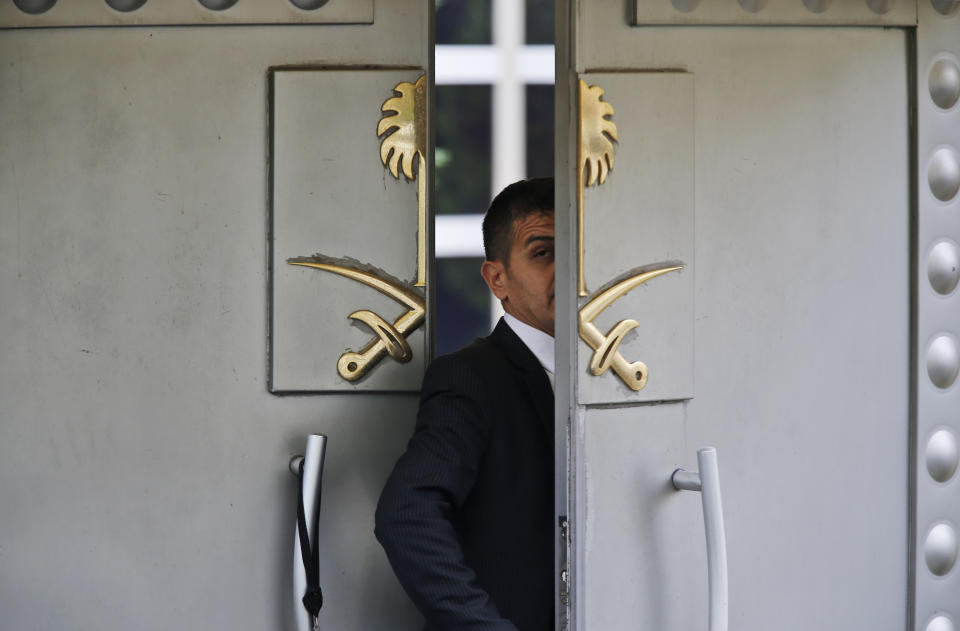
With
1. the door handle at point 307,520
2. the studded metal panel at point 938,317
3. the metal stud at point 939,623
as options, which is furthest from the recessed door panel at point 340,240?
the metal stud at point 939,623

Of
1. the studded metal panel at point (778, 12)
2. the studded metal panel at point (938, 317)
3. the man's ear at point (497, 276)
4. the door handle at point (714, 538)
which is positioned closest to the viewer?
the door handle at point (714, 538)

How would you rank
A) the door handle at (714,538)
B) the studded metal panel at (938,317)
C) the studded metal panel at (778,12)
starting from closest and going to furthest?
1. the door handle at (714,538)
2. the studded metal panel at (778,12)
3. the studded metal panel at (938,317)

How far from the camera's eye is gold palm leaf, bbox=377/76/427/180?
58.0 inches

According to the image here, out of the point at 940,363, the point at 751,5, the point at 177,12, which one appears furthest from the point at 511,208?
the point at 940,363

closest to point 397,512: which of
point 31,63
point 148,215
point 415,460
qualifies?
point 415,460

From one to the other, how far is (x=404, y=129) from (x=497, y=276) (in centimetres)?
29

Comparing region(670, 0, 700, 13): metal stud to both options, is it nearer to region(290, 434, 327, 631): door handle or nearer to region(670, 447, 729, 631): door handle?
region(670, 447, 729, 631): door handle

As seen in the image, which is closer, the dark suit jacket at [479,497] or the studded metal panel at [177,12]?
the dark suit jacket at [479,497]

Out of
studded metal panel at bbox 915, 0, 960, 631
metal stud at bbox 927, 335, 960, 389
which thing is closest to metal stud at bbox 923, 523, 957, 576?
studded metal panel at bbox 915, 0, 960, 631

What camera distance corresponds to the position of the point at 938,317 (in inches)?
59.4

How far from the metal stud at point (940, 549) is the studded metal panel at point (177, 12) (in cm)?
114

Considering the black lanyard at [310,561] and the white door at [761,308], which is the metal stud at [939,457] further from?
the black lanyard at [310,561]

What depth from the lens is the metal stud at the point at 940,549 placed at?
1.51 metres

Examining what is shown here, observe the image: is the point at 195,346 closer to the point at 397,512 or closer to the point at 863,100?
the point at 397,512
